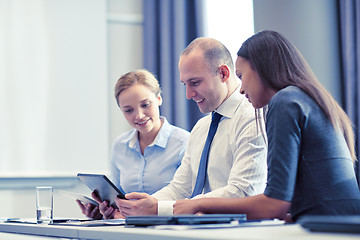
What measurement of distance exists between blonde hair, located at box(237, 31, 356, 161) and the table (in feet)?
1.71

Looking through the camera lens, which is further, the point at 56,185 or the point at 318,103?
the point at 56,185

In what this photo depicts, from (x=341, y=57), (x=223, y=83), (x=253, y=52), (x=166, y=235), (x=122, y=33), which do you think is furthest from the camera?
(x=122, y=33)

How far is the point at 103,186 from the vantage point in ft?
6.48

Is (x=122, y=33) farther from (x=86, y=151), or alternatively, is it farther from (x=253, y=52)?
(x=253, y=52)

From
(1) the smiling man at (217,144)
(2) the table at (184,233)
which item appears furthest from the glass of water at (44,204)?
(1) the smiling man at (217,144)

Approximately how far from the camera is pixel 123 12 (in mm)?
4023

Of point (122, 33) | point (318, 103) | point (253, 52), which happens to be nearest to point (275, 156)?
point (318, 103)

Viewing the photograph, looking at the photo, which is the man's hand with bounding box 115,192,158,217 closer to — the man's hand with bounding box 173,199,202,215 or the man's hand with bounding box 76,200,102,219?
the man's hand with bounding box 173,199,202,215

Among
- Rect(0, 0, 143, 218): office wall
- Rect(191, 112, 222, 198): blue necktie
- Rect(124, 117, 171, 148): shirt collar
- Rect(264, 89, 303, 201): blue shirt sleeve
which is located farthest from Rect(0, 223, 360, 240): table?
Rect(0, 0, 143, 218): office wall

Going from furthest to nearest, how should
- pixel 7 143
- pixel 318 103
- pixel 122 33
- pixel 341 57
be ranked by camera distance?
pixel 122 33, pixel 7 143, pixel 341 57, pixel 318 103

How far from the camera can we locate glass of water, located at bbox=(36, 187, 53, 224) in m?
1.84

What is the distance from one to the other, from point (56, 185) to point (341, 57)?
84.5 inches

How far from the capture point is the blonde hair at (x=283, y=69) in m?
1.54

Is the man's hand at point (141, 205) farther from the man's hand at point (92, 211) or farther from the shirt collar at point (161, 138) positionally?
the shirt collar at point (161, 138)
